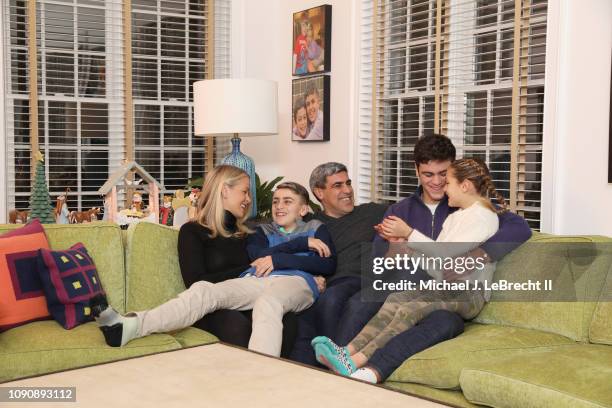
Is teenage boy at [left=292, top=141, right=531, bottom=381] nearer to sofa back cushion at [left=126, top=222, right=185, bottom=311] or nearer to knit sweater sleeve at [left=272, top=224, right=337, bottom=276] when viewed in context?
knit sweater sleeve at [left=272, top=224, right=337, bottom=276]

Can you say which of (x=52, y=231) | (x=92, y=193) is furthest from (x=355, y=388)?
(x=92, y=193)

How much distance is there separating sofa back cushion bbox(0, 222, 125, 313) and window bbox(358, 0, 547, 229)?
207cm

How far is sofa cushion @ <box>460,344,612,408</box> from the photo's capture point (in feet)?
7.54

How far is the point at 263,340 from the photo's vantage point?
10.1 ft

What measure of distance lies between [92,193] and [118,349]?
2.75 meters

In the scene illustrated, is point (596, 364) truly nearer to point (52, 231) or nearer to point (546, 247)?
point (546, 247)

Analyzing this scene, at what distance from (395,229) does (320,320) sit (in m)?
0.53

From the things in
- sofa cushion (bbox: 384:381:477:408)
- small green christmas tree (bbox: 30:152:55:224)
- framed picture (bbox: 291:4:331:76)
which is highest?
framed picture (bbox: 291:4:331:76)

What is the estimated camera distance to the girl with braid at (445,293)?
2.94 m

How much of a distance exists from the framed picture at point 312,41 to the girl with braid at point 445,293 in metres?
2.18

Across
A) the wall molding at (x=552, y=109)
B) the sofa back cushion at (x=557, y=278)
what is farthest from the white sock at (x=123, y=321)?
the wall molding at (x=552, y=109)

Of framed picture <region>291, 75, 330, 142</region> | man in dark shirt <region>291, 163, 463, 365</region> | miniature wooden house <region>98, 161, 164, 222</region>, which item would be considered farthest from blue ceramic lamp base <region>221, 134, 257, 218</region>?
man in dark shirt <region>291, 163, 463, 365</region>

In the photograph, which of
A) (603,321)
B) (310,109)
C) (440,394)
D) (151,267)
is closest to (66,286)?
(151,267)

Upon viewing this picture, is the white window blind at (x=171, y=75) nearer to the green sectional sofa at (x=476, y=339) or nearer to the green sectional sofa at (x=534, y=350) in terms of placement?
the green sectional sofa at (x=476, y=339)
